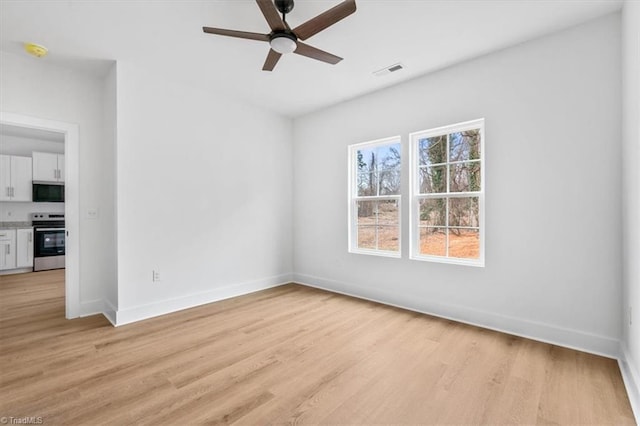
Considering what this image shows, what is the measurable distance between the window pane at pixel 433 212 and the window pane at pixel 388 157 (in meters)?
0.65

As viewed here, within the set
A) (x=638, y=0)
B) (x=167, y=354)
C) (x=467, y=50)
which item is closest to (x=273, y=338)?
(x=167, y=354)

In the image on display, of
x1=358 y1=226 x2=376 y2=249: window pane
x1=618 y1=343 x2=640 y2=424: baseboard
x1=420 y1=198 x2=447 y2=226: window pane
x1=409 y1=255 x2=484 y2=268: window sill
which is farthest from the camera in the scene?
x1=358 y1=226 x2=376 y2=249: window pane

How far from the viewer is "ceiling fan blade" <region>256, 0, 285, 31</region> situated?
189 centimetres

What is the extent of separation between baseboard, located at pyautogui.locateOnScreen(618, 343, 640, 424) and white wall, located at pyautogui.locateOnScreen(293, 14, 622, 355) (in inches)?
6.0

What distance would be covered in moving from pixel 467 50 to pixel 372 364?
122 inches

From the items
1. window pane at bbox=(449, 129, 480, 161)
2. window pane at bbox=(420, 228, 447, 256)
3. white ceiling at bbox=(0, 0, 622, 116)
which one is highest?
white ceiling at bbox=(0, 0, 622, 116)

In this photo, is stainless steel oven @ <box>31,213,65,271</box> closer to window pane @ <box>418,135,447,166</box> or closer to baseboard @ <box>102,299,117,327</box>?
baseboard @ <box>102,299,117,327</box>

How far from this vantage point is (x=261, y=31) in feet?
8.84

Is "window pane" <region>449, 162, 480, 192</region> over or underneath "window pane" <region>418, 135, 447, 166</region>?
underneath

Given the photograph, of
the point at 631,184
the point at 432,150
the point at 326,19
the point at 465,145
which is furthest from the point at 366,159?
the point at 631,184

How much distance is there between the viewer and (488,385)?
202cm

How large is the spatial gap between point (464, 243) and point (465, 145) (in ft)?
3.61

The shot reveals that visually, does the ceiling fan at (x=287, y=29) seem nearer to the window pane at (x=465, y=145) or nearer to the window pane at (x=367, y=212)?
the window pane at (x=465, y=145)

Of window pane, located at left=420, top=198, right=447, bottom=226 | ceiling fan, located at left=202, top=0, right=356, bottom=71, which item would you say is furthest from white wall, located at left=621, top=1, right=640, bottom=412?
ceiling fan, located at left=202, top=0, right=356, bottom=71
